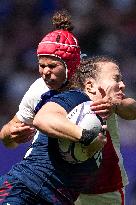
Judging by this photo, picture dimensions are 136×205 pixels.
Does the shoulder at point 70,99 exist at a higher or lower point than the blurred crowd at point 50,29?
higher

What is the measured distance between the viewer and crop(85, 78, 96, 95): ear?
10.8ft

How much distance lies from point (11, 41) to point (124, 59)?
3.98 ft

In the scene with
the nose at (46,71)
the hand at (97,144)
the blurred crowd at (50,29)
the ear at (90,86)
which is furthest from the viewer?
the blurred crowd at (50,29)

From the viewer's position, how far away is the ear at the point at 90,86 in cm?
329

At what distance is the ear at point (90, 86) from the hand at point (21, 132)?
0.43 meters

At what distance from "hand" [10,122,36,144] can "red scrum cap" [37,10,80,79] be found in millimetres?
335

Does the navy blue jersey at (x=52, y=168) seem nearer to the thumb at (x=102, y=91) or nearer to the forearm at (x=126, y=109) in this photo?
the thumb at (x=102, y=91)

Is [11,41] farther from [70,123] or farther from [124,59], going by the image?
[70,123]

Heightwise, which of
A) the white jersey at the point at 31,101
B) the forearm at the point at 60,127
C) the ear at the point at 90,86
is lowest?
the white jersey at the point at 31,101

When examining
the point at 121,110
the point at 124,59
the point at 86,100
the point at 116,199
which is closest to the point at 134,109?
the point at 121,110

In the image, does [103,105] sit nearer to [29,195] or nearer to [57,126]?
[57,126]

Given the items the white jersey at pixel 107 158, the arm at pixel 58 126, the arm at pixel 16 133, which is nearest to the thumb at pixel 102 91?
the arm at pixel 58 126

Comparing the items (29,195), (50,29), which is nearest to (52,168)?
(29,195)

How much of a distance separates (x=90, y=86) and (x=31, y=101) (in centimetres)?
61
